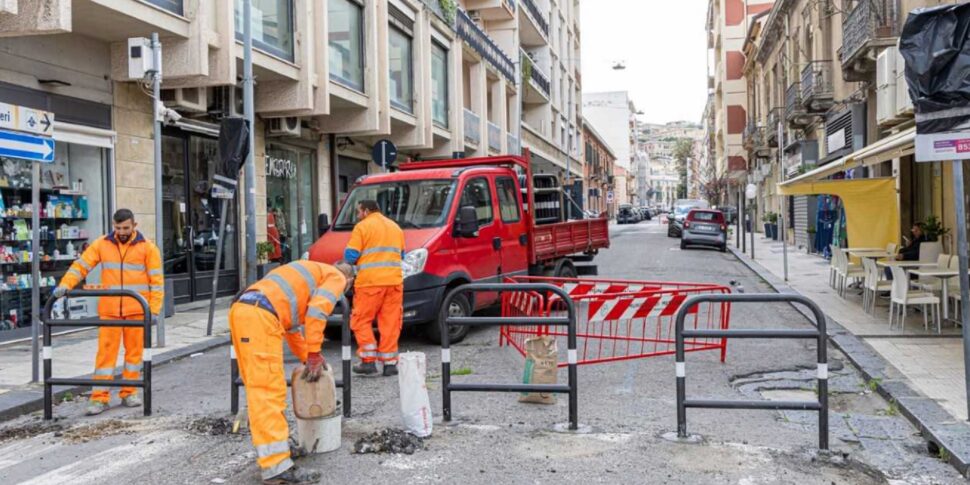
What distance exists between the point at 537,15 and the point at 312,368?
120 feet

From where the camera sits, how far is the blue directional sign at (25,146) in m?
7.39

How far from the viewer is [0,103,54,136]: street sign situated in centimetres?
731

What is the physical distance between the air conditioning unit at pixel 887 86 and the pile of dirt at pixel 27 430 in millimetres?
13501

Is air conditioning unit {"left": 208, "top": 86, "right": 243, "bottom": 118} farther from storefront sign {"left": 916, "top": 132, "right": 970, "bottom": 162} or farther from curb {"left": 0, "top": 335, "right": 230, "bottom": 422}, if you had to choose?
storefront sign {"left": 916, "top": 132, "right": 970, "bottom": 162}

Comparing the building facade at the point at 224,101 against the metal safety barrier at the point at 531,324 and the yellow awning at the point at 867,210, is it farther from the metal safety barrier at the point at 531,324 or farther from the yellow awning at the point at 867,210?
the yellow awning at the point at 867,210

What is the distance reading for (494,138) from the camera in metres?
30.5

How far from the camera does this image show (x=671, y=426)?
589 centimetres

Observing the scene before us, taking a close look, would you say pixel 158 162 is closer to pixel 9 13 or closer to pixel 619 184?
pixel 9 13

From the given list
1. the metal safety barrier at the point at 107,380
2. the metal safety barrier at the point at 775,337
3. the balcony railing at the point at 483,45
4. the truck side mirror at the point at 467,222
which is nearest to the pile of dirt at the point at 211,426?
the metal safety barrier at the point at 107,380

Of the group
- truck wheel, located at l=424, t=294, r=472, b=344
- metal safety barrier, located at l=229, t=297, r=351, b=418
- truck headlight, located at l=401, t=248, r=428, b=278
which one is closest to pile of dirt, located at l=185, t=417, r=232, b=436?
metal safety barrier, located at l=229, t=297, r=351, b=418

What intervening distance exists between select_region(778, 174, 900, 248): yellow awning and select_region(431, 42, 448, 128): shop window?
12.1m

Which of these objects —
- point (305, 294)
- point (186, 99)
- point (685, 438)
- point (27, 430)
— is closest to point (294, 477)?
point (305, 294)

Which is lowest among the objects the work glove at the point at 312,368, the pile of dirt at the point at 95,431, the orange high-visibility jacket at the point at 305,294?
the pile of dirt at the point at 95,431

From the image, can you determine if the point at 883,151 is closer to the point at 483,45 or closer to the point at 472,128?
the point at 472,128
